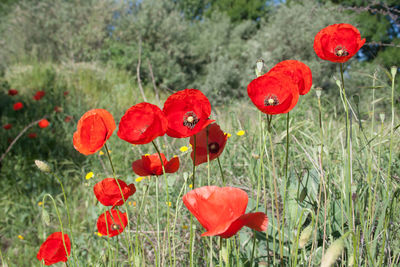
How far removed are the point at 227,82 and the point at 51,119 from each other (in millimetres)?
7359

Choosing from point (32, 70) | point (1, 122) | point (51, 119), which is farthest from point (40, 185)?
point (32, 70)

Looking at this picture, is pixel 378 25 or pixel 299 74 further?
pixel 378 25

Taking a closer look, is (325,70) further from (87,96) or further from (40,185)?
(40,185)

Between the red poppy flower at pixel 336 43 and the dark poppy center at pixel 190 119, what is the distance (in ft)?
1.30

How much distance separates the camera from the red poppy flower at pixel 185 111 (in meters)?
0.62

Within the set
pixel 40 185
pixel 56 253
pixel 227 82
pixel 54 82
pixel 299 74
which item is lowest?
pixel 227 82

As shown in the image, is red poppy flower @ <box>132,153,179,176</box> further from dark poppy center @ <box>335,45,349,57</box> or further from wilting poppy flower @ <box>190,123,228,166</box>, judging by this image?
dark poppy center @ <box>335,45,349,57</box>

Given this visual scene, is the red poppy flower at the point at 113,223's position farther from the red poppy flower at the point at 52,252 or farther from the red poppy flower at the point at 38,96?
the red poppy flower at the point at 38,96

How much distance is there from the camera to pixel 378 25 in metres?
11.5

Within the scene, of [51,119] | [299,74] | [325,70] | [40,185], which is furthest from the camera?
[325,70]

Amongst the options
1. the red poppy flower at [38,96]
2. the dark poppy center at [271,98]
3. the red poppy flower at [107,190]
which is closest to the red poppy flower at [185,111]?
the dark poppy center at [271,98]

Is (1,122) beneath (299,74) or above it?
beneath

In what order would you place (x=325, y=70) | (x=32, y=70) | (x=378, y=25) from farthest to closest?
(x=378, y=25)
(x=325, y=70)
(x=32, y=70)

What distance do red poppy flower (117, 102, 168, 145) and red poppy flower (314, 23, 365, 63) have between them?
0.47 m
